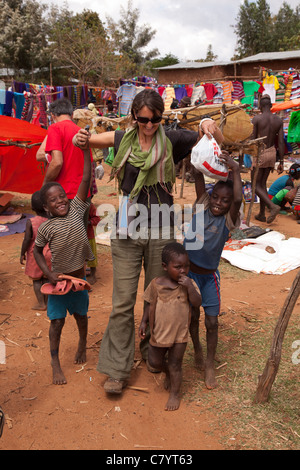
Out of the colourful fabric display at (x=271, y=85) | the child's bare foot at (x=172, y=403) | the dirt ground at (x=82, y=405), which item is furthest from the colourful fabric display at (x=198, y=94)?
the child's bare foot at (x=172, y=403)

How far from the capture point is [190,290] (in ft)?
8.71

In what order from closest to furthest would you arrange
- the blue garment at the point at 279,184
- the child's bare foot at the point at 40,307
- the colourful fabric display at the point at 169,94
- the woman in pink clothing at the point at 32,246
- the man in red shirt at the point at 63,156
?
the man in red shirt at the point at 63,156 → the woman in pink clothing at the point at 32,246 → the child's bare foot at the point at 40,307 → the blue garment at the point at 279,184 → the colourful fabric display at the point at 169,94

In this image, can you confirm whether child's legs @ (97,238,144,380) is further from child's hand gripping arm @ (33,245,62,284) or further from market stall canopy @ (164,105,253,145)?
market stall canopy @ (164,105,253,145)

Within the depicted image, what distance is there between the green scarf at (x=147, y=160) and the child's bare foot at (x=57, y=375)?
1369mm

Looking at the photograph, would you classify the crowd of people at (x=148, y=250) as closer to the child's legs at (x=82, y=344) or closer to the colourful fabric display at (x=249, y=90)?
the child's legs at (x=82, y=344)

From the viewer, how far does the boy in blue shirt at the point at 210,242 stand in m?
2.94

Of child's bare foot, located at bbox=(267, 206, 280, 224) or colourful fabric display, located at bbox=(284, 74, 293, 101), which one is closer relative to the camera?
child's bare foot, located at bbox=(267, 206, 280, 224)

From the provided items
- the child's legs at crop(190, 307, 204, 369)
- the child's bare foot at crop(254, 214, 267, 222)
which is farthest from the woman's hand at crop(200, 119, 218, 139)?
the child's bare foot at crop(254, 214, 267, 222)

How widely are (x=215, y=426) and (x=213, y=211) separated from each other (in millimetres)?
1405

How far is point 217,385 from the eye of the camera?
302 centimetres

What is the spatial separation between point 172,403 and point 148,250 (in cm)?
103

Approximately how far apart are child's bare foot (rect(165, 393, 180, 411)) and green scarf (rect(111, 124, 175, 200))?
1.36 m

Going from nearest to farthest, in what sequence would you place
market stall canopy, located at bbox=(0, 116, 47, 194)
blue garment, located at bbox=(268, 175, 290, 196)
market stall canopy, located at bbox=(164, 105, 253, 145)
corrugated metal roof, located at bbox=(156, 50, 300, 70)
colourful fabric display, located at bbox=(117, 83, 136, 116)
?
market stall canopy, located at bbox=(164, 105, 253, 145) < market stall canopy, located at bbox=(0, 116, 47, 194) < blue garment, located at bbox=(268, 175, 290, 196) < colourful fabric display, located at bbox=(117, 83, 136, 116) < corrugated metal roof, located at bbox=(156, 50, 300, 70)

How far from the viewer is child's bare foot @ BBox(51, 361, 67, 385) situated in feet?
10.1
